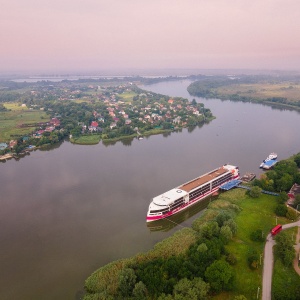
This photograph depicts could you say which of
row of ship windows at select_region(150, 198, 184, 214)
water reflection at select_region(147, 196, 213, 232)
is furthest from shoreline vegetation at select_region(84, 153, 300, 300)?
row of ship windows at select_region(150, 198, 184, 214)

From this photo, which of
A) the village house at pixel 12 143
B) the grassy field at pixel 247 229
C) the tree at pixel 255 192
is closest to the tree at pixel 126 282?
the grassy field at pixel 247 229

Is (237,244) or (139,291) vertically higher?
(139,291)

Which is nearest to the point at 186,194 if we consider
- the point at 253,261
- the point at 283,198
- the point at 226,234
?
the point at 226,234

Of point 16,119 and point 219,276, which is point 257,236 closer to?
point 219,276

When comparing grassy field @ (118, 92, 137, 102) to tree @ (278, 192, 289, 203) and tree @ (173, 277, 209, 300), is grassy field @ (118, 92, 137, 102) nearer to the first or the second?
tree @ (278, 192, 289, 203)

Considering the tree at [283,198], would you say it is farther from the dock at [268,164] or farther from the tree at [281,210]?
the dock at [268,164]

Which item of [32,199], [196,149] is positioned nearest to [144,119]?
[196,149]
